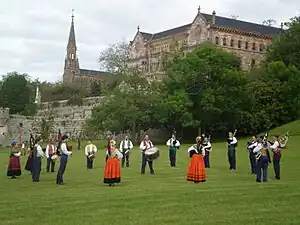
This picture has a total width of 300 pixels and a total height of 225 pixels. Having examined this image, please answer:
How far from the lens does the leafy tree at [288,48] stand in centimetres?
7138

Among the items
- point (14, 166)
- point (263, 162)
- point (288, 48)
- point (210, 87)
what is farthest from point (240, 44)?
point (263, 162)

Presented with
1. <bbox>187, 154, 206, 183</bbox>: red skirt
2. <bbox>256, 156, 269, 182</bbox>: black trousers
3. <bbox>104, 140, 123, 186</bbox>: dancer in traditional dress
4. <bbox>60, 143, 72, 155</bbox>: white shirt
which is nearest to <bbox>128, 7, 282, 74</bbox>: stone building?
<bbox>60, 143, 72, 155</bbox>: white shirt

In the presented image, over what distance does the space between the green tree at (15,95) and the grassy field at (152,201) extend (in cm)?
7622

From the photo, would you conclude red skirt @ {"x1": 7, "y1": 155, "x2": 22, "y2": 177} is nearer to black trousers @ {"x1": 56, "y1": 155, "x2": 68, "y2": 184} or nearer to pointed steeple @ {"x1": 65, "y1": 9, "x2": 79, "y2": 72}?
black trousers @ {"x1": 56, "y1": 155, "x2": 68, "y2": 184}

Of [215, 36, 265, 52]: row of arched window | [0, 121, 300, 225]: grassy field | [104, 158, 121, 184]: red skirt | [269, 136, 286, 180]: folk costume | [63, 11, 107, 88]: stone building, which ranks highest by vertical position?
[63, 11, 107, 88]: stone building

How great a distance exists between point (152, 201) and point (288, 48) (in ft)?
204

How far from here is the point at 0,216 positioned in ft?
42.4

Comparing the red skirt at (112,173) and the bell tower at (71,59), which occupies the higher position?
the bell tower at (71,59)

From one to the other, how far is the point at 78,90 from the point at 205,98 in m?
39.0

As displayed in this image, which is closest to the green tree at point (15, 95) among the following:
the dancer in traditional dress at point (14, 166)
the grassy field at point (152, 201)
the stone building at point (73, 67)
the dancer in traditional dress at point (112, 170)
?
the stone building at point (73, 67)

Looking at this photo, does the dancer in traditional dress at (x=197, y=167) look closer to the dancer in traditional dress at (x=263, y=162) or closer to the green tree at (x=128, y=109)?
the dancer in traditional dress at (x=263, y=162)

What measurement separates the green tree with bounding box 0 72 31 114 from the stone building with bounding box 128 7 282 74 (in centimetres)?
2200

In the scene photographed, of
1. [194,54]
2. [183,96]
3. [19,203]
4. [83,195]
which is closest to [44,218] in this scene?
[19,203]

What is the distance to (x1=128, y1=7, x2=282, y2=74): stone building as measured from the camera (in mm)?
85125
